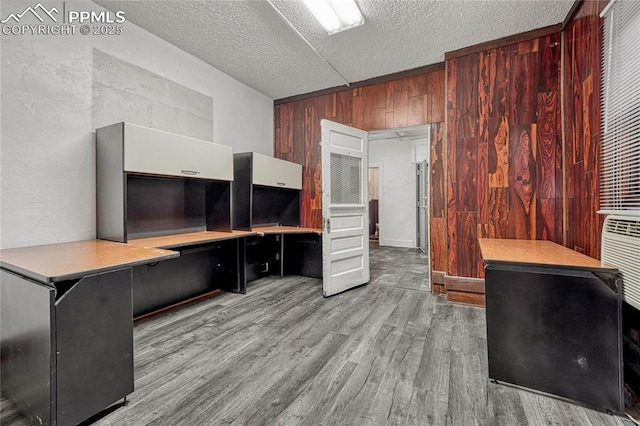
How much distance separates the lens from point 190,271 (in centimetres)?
329

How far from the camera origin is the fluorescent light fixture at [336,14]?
249cm

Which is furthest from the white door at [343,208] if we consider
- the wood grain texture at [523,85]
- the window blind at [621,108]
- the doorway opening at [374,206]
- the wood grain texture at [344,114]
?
the doorway opening at [374,206]

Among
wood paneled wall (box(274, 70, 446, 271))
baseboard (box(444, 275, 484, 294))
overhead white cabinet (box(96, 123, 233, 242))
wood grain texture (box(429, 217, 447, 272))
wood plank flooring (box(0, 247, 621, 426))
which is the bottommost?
wood plank flooring (box(0, 247, 621, 426))

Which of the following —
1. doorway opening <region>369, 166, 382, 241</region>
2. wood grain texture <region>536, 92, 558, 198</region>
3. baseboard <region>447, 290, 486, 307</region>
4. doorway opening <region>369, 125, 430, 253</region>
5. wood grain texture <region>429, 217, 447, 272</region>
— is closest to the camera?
wood grain texture <region>536, 92, 558, 198</region>

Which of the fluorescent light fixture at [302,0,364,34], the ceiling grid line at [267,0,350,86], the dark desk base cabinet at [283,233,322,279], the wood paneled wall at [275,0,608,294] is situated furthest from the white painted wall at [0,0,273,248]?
the wood paneled wall at [275,0,608,294]

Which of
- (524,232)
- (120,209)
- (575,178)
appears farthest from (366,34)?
(120,209)

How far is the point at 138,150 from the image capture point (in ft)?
7.91

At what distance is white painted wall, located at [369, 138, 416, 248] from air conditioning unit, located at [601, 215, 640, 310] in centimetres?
553

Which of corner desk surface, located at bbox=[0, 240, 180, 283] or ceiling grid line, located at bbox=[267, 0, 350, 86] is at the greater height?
ceiling grid line, located at bbox=[267, 0, 350, 86]

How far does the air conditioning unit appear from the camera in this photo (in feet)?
4.53

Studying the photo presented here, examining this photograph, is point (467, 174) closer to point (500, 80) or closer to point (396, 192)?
point (500, 80)

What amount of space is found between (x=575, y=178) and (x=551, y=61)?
4.41 ft

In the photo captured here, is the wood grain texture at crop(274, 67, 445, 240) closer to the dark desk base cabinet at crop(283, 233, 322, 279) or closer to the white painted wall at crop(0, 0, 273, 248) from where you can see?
the dark desk base cabinet at crop(283, 233, 322, 279)

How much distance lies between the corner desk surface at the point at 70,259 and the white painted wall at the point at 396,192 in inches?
246
